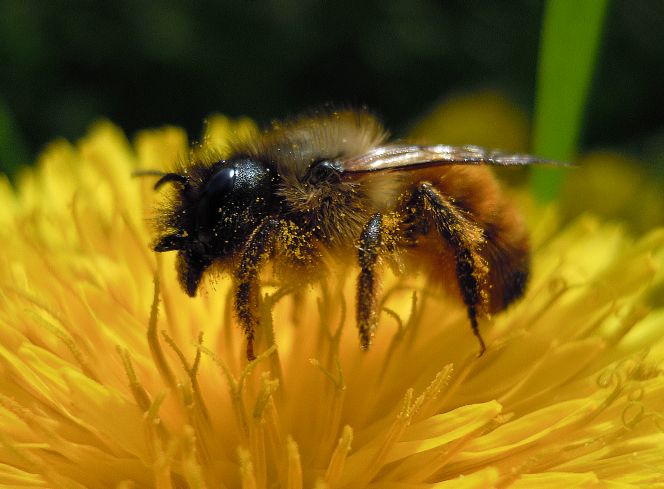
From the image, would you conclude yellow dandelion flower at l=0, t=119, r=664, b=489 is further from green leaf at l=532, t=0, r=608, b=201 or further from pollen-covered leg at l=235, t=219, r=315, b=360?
green leaf at l=532, t=0, r=608, b=201

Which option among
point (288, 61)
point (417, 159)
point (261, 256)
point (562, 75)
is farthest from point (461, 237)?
point (288, 61)

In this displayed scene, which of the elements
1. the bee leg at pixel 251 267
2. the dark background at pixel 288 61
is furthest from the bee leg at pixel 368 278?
the dark background at pixel 288 61

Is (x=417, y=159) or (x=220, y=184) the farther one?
(x=417, y=159)

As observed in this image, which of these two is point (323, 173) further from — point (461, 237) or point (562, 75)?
point (562, 75)

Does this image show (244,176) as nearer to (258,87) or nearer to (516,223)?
(516,223)

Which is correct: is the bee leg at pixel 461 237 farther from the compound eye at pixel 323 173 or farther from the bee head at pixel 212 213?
the bee head at pixel 212 213

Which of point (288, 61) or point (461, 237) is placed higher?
point (288, 61)

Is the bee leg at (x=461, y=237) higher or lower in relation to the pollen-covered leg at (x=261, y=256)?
higher
